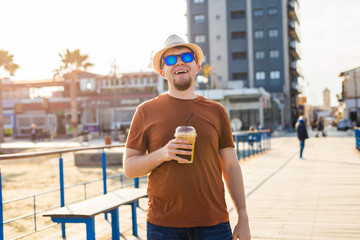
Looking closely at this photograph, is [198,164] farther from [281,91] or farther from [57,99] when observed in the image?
→ [281,91]

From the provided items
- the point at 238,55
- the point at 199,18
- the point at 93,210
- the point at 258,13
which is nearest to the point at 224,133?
the point at 93,210

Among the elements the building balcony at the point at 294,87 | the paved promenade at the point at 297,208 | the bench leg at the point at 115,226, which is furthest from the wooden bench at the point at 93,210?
the building balcony at the point at 294,87

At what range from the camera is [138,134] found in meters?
2.31

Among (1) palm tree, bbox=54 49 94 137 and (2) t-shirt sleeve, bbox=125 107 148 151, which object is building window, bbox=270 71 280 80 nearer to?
(1) palm tree, bbox=54 49 94 137

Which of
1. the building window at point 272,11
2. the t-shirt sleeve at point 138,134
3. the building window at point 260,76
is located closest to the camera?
the t-shirt sleeve at point 138,134

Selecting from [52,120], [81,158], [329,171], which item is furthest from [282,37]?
[329,171]

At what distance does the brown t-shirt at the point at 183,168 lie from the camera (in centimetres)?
215

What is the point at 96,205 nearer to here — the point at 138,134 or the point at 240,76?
the point at 138,134

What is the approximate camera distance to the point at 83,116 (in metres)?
47.4

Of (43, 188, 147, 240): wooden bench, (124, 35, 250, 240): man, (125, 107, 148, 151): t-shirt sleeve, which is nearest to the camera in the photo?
(124, 35, 250, 240): man

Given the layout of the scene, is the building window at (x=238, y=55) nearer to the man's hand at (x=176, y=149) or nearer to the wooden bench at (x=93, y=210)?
the wooden bench at (x=93, y=210)

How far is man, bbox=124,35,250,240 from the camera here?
2.15 m

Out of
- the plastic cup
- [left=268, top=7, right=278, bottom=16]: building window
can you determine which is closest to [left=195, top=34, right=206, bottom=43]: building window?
[left=268, top=7, right=278, bottom=16]: building window

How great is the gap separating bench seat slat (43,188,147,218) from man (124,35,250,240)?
1616mm
